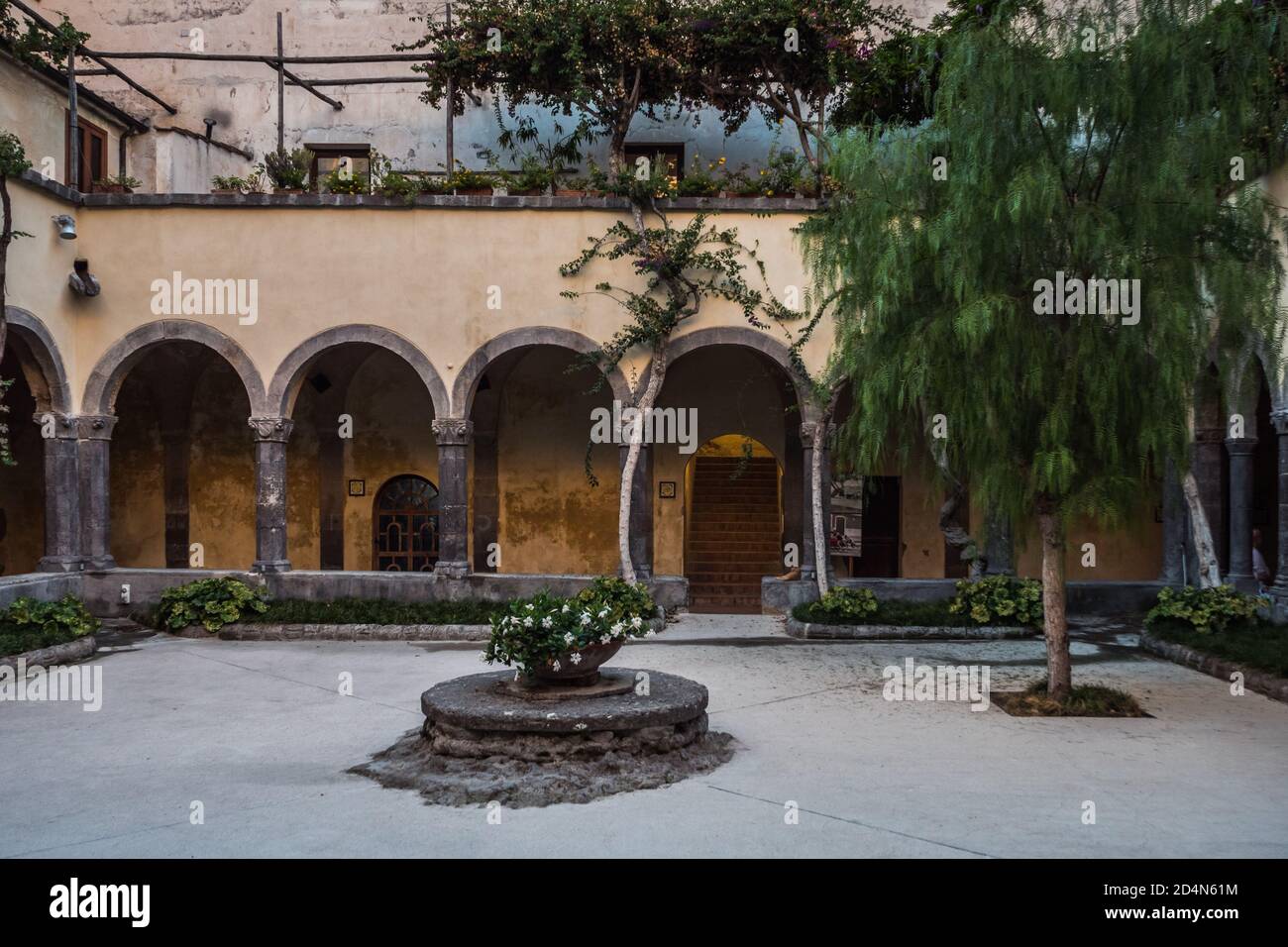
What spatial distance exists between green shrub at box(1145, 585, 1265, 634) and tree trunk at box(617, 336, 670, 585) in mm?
5934

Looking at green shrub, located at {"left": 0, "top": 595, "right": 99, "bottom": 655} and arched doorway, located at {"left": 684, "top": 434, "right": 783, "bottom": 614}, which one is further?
arched doorway, located at {"left": 684, "top": 434, "right": 783, "bottom": 614}

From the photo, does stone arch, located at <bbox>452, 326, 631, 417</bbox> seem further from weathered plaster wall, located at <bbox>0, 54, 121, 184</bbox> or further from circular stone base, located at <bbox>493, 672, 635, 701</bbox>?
circular stone base, located at <bbox>493, 672, 635, 701</bbox>

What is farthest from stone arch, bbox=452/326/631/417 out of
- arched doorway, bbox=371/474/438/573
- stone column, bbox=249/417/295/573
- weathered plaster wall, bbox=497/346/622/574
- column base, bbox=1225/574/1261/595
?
column base, bbox=1225/574/1261/595

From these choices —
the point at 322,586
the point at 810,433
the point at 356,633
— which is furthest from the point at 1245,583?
the point at 322,586

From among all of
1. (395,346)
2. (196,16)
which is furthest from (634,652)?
(196,16)

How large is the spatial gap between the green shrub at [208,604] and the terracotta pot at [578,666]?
6.82m

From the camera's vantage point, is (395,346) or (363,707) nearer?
(363,707)

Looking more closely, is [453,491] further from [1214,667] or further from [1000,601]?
[1214,667]

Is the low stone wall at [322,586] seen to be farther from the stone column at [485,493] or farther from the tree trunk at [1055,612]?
the tree trunk at [1055,612]

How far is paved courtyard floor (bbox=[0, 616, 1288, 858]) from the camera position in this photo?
525 cm

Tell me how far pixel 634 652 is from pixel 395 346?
17.2 ft

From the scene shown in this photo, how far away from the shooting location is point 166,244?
13.7m

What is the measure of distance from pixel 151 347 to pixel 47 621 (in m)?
4.06
